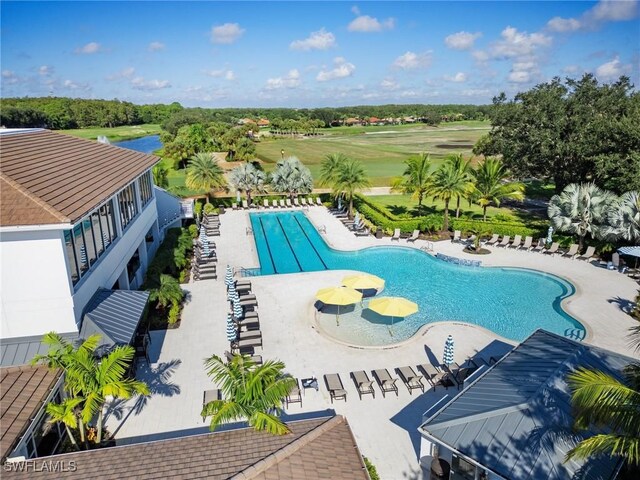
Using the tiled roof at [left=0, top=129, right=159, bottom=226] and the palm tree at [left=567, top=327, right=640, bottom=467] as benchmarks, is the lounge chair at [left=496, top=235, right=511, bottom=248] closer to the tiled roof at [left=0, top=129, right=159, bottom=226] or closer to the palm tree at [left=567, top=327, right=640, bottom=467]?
the tiled roof at [left=0, top=129, right=159, bottom=226]

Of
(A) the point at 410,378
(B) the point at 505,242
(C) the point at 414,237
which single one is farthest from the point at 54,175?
(B) the point at 505,242

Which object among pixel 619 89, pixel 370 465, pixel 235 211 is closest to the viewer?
pixel 370 465

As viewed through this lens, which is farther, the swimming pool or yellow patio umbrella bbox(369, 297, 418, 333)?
the swimming pool

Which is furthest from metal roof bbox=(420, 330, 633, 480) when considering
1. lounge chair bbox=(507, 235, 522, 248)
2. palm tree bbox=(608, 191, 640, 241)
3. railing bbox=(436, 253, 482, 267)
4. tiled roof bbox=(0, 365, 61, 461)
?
A: lounge chair bbox=(507, 235, 522, 248)

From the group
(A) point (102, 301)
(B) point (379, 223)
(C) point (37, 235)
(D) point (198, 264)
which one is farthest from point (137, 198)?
(B) point (379, 223)

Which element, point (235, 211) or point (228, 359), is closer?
point (228, 359)

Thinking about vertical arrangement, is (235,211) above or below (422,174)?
below

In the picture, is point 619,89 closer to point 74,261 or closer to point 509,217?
point 509,217
